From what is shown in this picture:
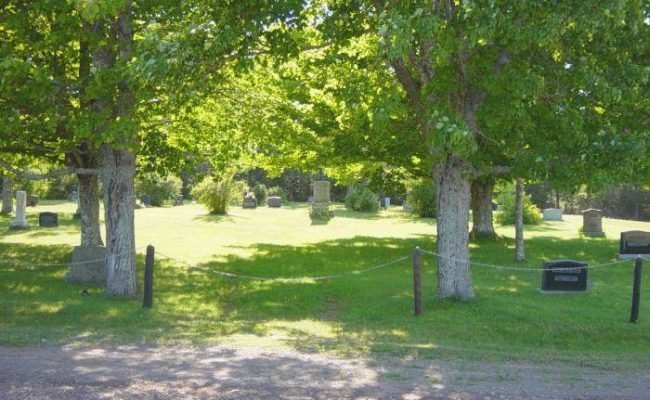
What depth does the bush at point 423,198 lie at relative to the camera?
41.5 metres

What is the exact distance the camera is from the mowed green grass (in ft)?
35.3

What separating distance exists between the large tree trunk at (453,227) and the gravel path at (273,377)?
4688mm

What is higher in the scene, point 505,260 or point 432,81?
point 432,81

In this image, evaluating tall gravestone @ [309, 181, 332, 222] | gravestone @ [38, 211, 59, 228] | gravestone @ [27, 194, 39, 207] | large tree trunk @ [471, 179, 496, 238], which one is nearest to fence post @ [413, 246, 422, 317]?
large tree trunk @ [471, 179, 496, 238]

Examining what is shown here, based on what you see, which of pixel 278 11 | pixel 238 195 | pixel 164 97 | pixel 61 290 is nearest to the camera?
pixel 278 11

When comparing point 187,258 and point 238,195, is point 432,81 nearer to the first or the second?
point 187,258

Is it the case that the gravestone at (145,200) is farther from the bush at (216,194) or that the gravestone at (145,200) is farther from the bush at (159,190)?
the bush at (216,194)

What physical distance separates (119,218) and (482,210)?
17490mm

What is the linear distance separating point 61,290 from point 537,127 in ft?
35.2

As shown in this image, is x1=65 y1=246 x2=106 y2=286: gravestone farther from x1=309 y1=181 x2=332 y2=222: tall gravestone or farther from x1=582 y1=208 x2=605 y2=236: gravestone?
x1=582 y1=208 x2=605 y2=236: gravestone

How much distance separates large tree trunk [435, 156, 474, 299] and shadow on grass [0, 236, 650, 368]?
1.46 feet

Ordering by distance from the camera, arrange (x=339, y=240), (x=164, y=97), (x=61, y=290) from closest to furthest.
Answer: (x=164, y=97), (x=61, y=290), (x=339, y=240)

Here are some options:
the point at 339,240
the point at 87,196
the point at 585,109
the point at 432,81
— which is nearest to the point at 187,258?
the point at 87,196

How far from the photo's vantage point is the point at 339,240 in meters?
27.5
